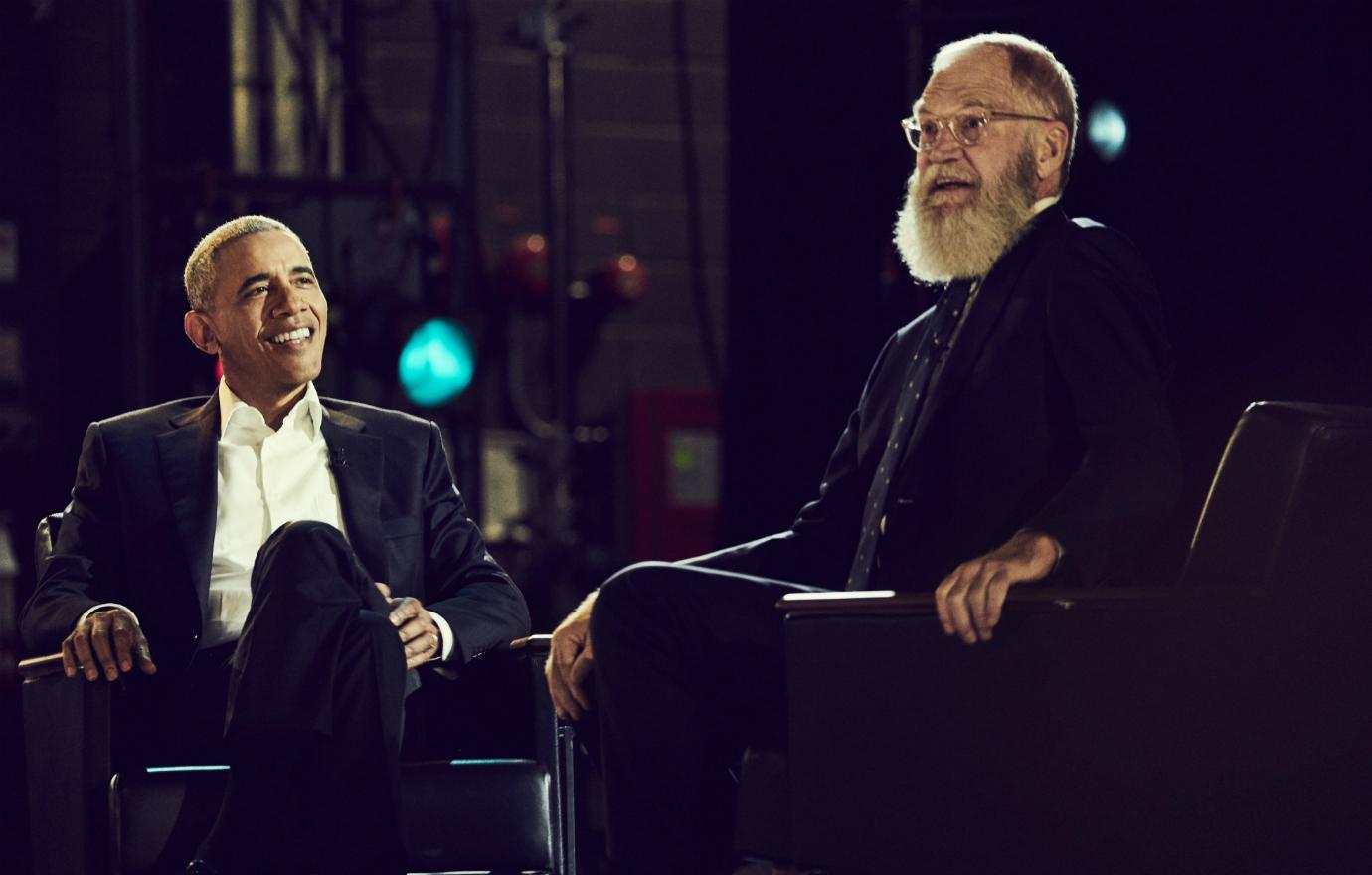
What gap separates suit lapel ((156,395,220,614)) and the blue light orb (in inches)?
80.9

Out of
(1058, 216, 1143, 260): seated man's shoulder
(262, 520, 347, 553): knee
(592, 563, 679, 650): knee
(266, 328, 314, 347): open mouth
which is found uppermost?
(1058, 216, 1143, 260): seated man's shoulder

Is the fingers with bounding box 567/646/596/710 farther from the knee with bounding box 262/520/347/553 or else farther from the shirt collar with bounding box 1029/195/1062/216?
the shirt collar with bounding box 1029/195/1062/216

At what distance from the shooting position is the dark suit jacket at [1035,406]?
2076 mm

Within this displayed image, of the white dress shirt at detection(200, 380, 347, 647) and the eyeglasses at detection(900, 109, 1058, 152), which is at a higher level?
the eyeglasses at detection(900, 109, 1058, 152)

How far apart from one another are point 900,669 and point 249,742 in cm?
71

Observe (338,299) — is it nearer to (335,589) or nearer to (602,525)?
(602,525)

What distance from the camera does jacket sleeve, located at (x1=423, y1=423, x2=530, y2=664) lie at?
2461 millimetres

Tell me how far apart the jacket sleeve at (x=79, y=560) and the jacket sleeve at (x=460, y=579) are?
42 centimetres

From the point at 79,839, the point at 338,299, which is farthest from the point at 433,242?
the point at 79,839

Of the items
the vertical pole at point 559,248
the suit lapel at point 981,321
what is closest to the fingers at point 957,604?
the suit lapel at point 981,321

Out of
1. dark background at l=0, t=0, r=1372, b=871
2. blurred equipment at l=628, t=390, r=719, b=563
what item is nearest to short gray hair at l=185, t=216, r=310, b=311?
dark background at l=0, t=0, r=1372, b=871

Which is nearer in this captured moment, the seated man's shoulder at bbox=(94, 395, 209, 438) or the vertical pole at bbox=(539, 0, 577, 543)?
the seated man's shoulder at bbox=(94, 395, 209, 438)

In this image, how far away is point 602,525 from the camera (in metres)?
7.54

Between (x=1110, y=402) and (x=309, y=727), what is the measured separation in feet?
3.05
